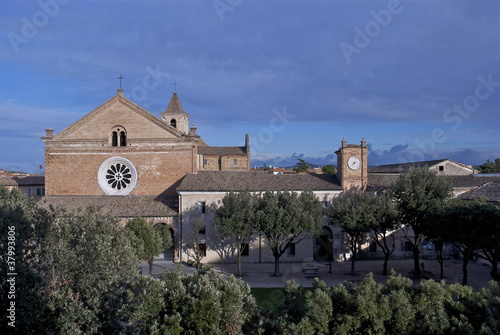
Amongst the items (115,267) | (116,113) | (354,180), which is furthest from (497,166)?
(115,267)

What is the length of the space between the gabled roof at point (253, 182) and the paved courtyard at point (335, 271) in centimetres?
662

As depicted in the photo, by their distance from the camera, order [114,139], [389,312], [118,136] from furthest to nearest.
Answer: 1. [114,139]
2. [118,136]
3. [389,312]

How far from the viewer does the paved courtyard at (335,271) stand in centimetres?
2900

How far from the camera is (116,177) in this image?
130 ft

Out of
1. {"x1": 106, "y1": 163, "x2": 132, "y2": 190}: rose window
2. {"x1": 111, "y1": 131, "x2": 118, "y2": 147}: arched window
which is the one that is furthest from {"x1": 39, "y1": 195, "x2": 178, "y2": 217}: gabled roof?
{"x1": 111, "y1": 131, "x2": 118, "y2": 147}: arched window

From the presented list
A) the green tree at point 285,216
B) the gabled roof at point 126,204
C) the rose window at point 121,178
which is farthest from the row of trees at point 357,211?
the rose window at point 121,178

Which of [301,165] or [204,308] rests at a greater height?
[301,165]

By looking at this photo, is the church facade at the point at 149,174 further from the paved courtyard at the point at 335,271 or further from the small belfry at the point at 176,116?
the small belfry at the point at 176,116

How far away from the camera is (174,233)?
36344mm

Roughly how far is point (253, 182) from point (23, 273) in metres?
25.5

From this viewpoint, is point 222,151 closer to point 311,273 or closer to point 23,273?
point 311,273

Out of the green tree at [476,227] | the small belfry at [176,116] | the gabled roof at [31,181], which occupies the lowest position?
the green tree at [476,227]

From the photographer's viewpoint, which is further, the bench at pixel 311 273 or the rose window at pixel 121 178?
the rose window at pixel 121 178

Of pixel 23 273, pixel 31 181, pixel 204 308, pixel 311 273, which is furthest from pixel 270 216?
pixel 31 181
